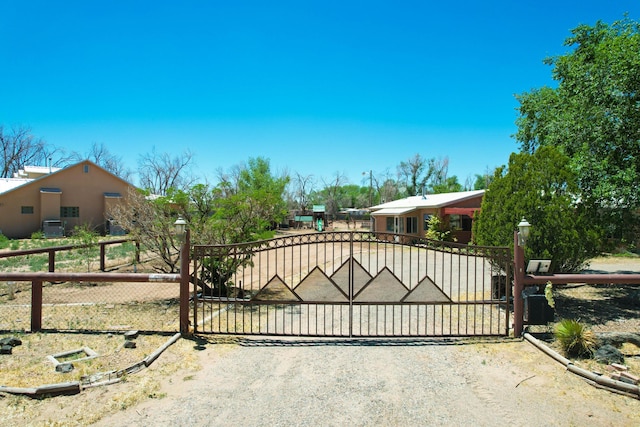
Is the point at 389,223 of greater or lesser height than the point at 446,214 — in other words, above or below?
below

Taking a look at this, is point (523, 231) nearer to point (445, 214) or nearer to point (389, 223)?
point (445, 214)

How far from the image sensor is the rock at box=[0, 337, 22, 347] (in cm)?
572

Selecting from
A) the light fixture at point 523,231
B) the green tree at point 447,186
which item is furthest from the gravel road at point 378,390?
the green tree at point 447,186

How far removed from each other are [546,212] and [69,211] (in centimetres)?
3368

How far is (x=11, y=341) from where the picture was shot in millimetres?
5797

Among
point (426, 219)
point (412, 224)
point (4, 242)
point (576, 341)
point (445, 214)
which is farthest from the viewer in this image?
point (412, 224)

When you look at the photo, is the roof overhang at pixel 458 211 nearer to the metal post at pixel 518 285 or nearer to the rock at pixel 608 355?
the metal post at pixel 518 285

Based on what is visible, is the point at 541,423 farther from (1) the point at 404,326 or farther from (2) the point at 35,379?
(2) the point at 35,379

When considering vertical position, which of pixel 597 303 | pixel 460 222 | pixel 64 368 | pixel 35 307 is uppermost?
pixel 460 222

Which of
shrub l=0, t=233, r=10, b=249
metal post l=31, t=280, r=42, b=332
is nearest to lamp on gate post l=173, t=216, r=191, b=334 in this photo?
metal post l=31, t=280, r=42, b=332

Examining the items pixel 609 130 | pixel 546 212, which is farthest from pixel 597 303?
pixel 609 130

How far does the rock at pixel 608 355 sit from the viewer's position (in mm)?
5445

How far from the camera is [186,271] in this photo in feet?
20.9

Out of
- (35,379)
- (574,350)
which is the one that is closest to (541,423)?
(574,350)
